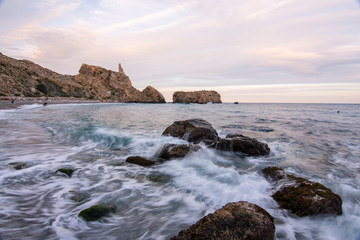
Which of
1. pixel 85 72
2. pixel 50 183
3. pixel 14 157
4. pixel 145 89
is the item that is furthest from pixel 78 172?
pixel 85 72

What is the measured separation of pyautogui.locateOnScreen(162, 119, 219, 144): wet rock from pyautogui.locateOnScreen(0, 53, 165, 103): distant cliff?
60.4 m

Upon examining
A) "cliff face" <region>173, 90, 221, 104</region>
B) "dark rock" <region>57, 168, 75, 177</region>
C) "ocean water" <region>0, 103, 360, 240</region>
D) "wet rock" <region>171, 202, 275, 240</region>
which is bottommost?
"ocean water" <region>0, 103, 360, 240</region>

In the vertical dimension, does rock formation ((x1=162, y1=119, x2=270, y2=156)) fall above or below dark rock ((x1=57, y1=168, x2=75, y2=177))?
above

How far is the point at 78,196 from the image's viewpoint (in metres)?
4.28

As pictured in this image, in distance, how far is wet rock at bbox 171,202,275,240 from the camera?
99.2 inches

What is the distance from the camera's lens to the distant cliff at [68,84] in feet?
203

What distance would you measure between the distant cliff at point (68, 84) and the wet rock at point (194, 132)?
60.4m

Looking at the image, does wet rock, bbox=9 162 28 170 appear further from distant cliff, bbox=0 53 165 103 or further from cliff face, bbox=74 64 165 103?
cliff face, bbox=74 64 165 103

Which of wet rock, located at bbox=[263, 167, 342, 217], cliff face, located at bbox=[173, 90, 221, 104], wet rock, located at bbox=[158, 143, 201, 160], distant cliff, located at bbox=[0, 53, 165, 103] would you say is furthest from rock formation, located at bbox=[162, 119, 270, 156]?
cliff face, located at bbox=[173, 90, 221, 104]

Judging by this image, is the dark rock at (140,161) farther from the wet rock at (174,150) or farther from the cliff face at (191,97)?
the cliff face at (191,97)

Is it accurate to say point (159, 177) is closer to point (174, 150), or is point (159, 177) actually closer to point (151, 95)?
point (174, 150)

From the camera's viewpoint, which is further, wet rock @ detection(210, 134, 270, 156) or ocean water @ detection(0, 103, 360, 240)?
wet rock @ detection(210, 134, 270, 156)

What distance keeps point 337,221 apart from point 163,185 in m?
3.60

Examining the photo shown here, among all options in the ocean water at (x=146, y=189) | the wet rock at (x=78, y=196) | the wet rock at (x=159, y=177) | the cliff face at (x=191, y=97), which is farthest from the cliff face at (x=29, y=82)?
the wet rock at (x=159, y=177)
